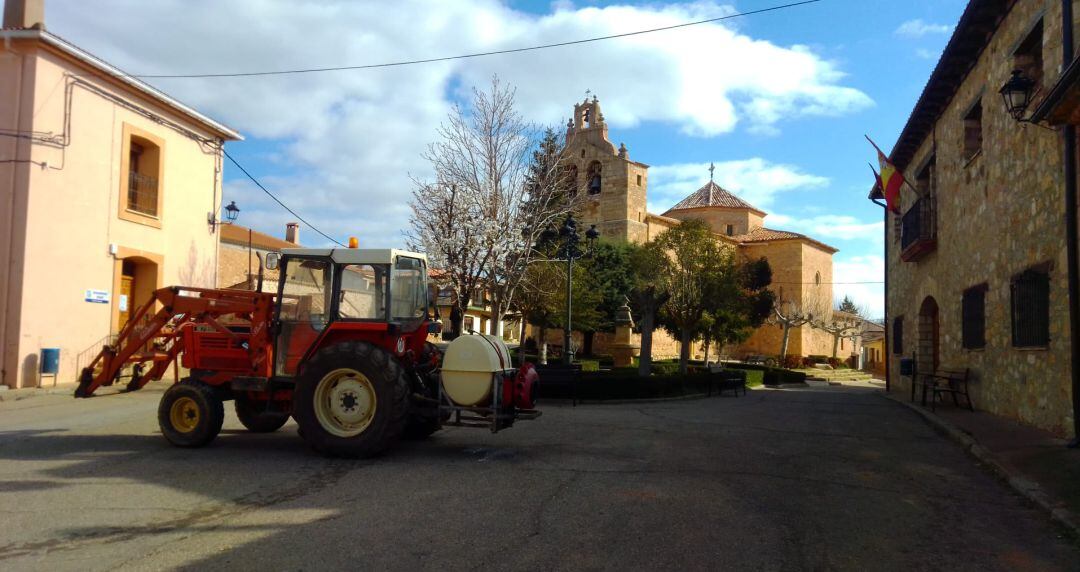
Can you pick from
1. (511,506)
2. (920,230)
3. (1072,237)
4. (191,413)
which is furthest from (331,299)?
(920,230)

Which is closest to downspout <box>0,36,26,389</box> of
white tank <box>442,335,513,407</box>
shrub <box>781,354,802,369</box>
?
white tank <box>442,335,513,407</box>

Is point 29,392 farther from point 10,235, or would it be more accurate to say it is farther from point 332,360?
point 332,360

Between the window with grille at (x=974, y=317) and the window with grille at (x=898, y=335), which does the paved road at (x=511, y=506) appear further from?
the window with grille at (x=898, y=335)

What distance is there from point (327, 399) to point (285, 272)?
147 centimetres

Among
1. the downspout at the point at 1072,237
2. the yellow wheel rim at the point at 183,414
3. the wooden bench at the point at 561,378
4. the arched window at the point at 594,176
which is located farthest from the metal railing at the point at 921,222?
the arched window at the point at 594,176

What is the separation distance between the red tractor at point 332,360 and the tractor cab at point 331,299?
0.01 metres

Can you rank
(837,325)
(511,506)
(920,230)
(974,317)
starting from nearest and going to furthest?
(511,506) → (974,317) → (920,230) → (837,325)

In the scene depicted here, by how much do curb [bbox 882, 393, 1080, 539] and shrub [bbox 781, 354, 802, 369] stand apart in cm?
3514

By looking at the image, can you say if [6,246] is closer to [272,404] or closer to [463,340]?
[272,404]

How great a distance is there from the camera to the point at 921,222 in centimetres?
1733

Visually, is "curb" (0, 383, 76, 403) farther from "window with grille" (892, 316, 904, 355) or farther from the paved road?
"window with grille" (892, 316, 904, 355)

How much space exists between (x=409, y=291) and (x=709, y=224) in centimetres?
3346

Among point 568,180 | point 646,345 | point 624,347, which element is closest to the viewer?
point 646,345

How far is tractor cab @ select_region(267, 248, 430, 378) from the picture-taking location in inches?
314
